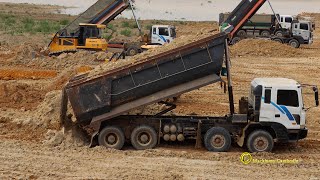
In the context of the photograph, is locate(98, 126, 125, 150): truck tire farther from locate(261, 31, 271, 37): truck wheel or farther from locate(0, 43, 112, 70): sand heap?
locate(261, 31, 271, 37): truck wheel

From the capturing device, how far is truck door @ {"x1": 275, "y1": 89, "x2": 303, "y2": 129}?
15477 mm

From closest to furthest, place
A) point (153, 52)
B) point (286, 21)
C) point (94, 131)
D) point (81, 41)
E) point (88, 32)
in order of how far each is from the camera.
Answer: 1. point (94, 131)
2. point (153, 52)
3. point (88, 32)
4. point (81, 41)
5. point (286, 21)

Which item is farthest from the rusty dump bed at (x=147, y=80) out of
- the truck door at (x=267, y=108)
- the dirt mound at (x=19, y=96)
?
the dirt mound at (x=19, y=96)

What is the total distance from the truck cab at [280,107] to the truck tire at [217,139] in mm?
863

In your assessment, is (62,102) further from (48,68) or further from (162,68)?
(48,68)

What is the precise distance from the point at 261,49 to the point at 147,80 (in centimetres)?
2548

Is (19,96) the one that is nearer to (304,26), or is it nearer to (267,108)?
(267,108)

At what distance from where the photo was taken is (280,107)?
15.5 m

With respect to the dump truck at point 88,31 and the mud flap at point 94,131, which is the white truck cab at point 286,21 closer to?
the dump truck at point 88,31

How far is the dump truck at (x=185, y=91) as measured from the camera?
15484 millimetres

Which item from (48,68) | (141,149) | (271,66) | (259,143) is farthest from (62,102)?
(271,66)

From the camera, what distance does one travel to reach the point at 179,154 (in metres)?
15.3

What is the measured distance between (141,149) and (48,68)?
16729 millimetres

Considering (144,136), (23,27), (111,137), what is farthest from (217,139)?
(23,27)
